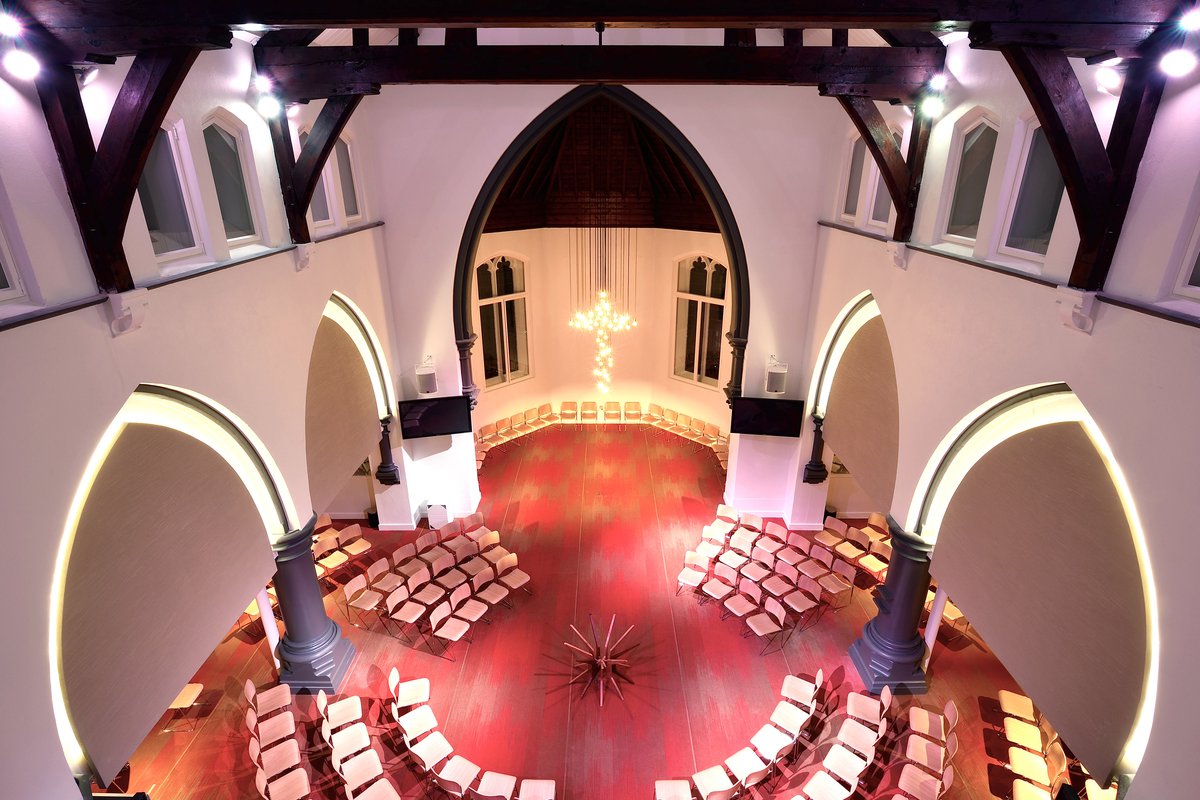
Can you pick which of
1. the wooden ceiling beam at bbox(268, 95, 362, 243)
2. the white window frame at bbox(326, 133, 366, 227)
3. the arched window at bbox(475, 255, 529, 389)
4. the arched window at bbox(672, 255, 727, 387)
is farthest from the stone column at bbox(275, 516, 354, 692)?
the arched window at bbox(672, 255, 727, 387)

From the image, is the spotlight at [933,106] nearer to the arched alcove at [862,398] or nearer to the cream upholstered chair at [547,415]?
the arched alcove at [862,398]

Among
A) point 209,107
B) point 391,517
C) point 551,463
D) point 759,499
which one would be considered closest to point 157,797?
point 391,517

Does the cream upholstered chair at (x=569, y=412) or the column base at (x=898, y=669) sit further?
the cream upholstered chair at (x=569, y=412)

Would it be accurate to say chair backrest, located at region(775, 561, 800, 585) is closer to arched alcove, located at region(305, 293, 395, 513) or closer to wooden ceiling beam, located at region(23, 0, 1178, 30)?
arched alcove, located at region(305, 293, 395, 513)

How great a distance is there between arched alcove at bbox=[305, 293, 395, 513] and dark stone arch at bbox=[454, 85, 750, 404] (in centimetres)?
174

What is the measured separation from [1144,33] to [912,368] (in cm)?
406

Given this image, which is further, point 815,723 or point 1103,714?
point 815,723

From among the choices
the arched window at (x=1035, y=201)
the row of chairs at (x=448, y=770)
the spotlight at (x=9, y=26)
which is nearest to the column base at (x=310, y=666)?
the row of chairs at (x=448, y=770)

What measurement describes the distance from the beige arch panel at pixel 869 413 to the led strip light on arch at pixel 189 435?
27.2 feet

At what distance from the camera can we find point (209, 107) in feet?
20.7

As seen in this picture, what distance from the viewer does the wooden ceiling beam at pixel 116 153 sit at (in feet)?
14.7

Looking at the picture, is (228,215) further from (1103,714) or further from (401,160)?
(1103,714)

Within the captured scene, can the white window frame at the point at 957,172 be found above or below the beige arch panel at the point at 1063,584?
above

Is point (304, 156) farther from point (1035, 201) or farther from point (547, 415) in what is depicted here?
point (547, 415)
